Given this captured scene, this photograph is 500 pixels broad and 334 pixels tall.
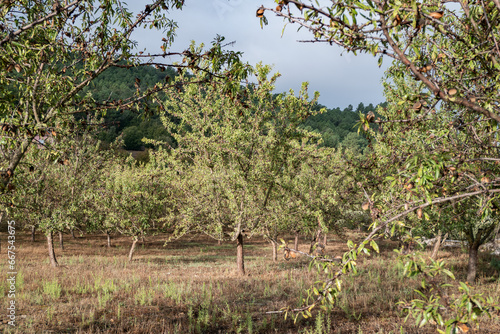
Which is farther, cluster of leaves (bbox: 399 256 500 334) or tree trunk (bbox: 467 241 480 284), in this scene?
tree trunk (bbox: 467 241 480 284)

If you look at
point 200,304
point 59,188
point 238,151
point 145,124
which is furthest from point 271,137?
point 145,124

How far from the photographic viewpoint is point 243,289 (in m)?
12.0

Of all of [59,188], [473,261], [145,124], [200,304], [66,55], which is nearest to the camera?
[66,55]

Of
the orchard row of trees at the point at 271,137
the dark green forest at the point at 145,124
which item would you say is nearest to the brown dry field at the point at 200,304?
the orchard row of trees at the point at 271,137

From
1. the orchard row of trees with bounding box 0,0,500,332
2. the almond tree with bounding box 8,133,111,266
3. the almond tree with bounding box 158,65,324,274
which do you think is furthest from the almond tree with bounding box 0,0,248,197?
the almond tree with bounding box 8,133,111,266

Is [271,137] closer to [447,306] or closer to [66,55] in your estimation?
[66,55]

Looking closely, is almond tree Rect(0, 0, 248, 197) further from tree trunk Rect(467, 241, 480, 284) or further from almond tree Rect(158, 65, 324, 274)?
tree trunk Rect(467, 241, 480, 284)

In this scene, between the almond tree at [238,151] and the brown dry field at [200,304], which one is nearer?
the brown dry field at [200,304]

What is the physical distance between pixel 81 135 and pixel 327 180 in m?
17.5

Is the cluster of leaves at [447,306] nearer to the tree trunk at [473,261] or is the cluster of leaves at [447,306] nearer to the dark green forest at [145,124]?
the tree trunk at [473,261]

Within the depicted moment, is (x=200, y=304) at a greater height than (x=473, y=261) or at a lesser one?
lesser

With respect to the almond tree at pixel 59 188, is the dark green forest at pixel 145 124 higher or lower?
higher

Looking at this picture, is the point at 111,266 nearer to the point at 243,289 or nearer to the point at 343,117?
the point at 243,289

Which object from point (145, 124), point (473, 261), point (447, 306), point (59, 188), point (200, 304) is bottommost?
point (200, 304)
